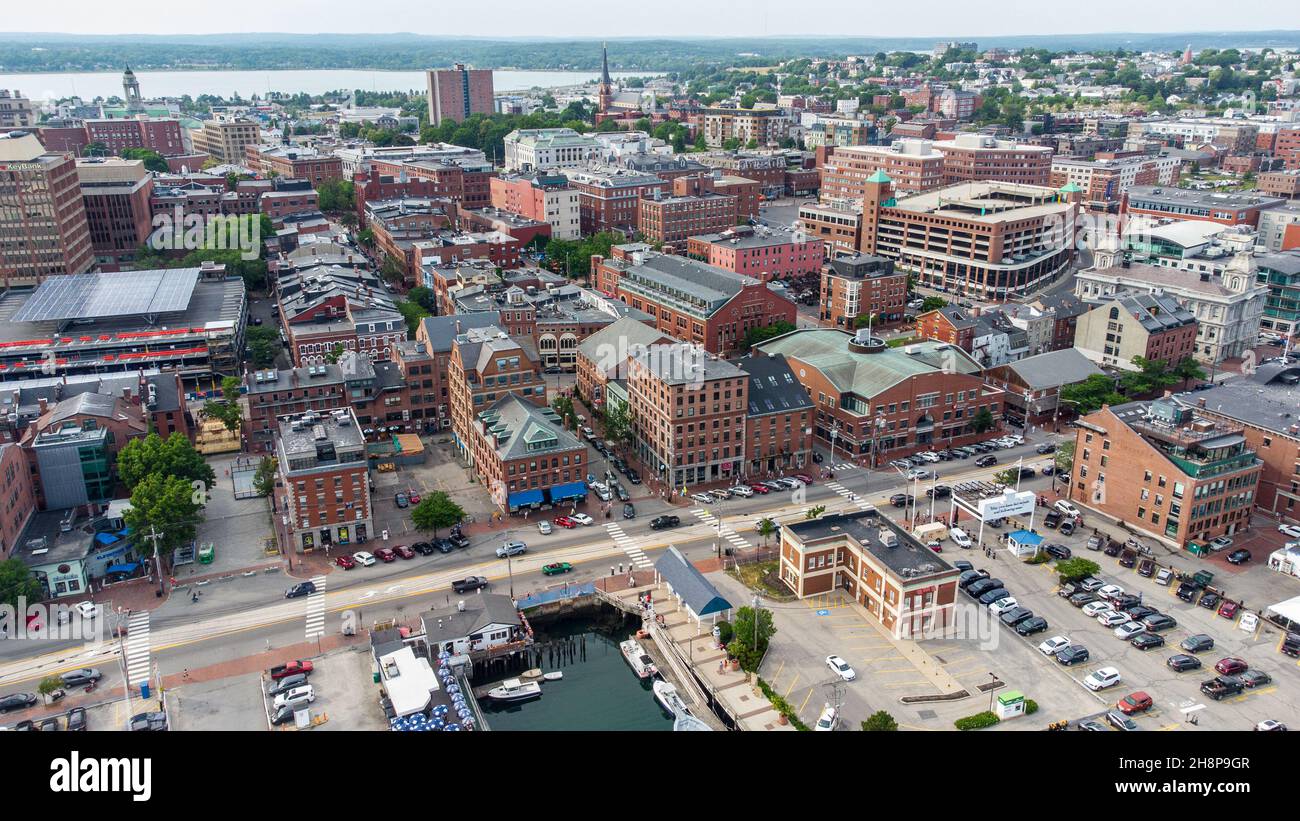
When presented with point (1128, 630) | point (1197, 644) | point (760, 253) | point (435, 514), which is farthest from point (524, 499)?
point (760, 253)

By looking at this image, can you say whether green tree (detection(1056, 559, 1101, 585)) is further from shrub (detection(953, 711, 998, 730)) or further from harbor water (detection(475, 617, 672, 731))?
harbor water (detection(475, 617, 672, 731))

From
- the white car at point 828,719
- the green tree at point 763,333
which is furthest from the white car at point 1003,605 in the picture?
the green tree at point 763,333

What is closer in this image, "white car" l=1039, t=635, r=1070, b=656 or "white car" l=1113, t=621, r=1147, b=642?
"white car" l=1039, t=635, r=1070, b=656

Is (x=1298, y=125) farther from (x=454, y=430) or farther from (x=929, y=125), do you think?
(x=454, y=430)

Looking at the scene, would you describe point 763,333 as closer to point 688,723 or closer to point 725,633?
point 725,633

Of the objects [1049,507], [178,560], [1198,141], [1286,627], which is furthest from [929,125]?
[178,560]

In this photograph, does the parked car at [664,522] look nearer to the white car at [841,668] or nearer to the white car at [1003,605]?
the white car at [841,668]

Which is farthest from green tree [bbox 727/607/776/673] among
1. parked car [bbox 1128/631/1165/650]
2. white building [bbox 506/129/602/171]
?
white building [bbox 506/129/602/171]
